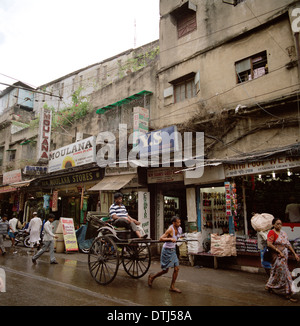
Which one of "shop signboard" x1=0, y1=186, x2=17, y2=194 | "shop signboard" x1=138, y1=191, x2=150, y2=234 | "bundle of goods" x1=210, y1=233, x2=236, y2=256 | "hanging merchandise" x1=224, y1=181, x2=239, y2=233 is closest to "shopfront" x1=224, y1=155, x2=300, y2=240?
"hanging merchandise" x1=224, y1=181, x2=239, y2=233

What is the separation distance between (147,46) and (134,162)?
11.9 m

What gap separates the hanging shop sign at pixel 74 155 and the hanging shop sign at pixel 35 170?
4.57 feet

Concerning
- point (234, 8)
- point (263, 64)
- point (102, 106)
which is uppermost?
point (234, 8)

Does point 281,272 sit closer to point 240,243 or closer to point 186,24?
point 240,243

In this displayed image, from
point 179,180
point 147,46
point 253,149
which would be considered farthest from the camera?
point 147,46

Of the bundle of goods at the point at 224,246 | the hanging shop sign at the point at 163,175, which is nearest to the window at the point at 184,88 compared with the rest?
the hanging shop sign at the point at 163,175

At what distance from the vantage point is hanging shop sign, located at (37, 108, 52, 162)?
16484 millimetres

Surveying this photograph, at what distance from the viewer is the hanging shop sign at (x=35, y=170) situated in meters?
17.8

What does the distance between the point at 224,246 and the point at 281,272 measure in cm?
307

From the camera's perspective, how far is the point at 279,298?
18.2 feet

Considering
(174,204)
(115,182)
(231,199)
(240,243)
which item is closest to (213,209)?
(231,199)

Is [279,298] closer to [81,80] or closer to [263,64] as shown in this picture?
[263,64]

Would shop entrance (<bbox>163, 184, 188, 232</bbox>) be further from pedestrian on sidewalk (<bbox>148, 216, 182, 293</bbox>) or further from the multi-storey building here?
pedestrian on sidewalk (<bbox>148, 216, 182, 293</bbox>)
